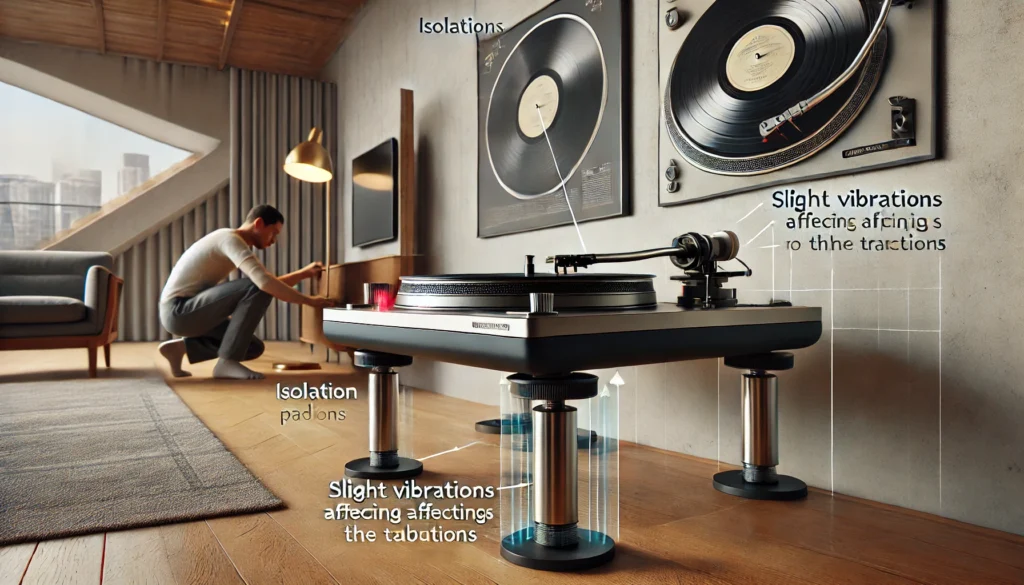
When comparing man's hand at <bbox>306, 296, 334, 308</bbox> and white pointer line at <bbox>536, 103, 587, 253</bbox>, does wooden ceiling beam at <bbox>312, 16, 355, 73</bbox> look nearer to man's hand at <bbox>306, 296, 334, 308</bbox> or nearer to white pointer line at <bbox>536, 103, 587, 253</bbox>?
man's hand at <bbox>306, 296, 334, 308</bbox>

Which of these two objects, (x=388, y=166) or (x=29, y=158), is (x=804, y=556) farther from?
(x=29, y=158)

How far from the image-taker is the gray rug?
1361 mm

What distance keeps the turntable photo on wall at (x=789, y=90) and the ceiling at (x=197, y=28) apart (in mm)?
3480

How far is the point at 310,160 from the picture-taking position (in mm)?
4016

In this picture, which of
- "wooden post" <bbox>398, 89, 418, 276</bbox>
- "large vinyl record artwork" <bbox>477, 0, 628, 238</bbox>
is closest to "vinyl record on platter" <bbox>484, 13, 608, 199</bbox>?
"large vinyl record artwork" <bbox>477, 0, 628, 238</bbox>

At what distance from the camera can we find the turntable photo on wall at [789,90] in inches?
56.7

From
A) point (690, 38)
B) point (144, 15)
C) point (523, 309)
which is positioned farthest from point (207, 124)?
point (523, 309)

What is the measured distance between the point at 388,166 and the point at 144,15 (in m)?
2.51

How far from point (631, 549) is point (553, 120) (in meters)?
1.74

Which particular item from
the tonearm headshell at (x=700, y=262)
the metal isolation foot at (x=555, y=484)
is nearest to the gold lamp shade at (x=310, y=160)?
the tonearm headshell at (x=700, y=262)

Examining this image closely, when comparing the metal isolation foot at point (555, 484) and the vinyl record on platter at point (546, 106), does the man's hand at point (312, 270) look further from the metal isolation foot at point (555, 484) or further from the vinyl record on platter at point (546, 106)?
the metal isolation foot at point (555, 484)

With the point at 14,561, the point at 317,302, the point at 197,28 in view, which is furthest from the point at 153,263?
the point at 14,561

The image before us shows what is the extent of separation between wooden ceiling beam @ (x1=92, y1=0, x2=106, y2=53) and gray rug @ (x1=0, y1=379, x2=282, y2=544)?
10.6 ft

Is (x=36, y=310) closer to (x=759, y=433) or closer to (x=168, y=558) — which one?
(x=168, y=558)
